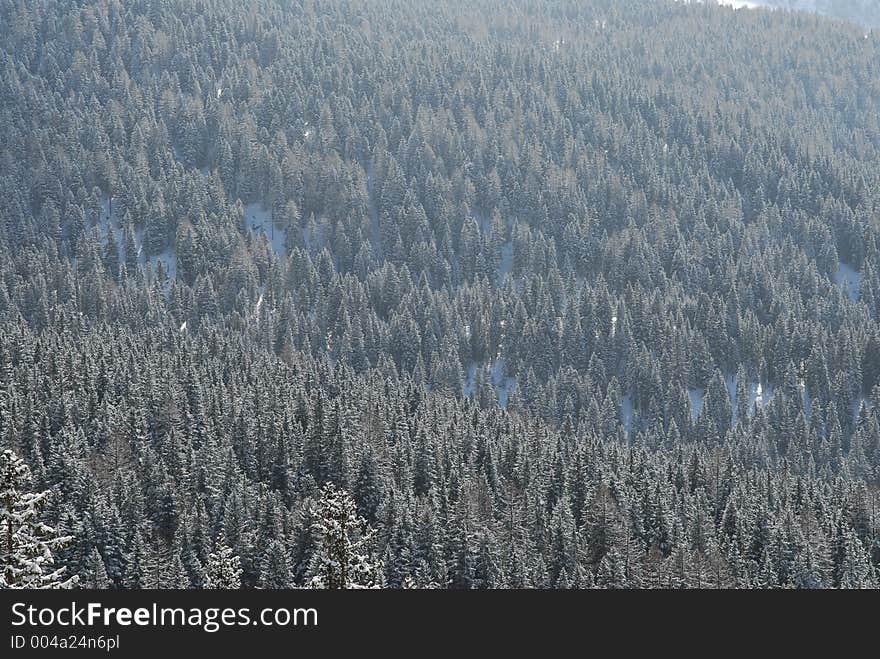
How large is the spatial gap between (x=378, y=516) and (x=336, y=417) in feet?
73.5

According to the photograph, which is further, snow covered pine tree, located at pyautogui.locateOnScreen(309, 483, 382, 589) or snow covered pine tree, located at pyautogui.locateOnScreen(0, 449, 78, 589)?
snow covered pine tree, located at pyautogui.locateOnScreen(309, 483, 382, 589)

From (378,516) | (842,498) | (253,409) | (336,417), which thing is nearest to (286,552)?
(378,516)

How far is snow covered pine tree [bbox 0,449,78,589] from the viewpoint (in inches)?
1175

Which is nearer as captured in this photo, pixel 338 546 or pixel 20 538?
pixel 20 538

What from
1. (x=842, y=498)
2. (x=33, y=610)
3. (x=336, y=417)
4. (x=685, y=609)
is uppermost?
(x=685, y=609)

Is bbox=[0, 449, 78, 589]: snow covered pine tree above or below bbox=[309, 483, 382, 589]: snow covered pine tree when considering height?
above

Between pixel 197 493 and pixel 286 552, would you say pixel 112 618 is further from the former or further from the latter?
pixel 197 493

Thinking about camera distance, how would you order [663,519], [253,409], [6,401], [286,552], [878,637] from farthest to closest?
1. [253,409]
2. [6,401]
3. [663,519]
4. [286,552]
5. [878,637]

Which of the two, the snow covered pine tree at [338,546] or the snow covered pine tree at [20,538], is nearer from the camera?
the snow covered pine tree at [20,538]

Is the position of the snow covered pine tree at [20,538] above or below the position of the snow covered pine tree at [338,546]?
above

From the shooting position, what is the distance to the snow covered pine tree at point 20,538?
29.8 m

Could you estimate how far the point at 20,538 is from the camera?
30.3m

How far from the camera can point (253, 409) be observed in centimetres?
14125

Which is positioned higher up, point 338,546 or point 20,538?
point 20,538
